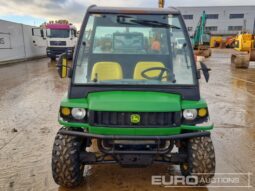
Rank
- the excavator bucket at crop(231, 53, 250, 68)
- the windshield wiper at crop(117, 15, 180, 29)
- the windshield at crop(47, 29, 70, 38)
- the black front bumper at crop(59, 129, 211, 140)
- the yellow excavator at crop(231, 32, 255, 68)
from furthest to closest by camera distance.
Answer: the windshield at crop(47, 29, 70, 38) → the yellow excavator at crop(231, 32, 255, 68) → the excavator bucket at crop(231, 53, 250, 68) → the windshield wiper at crop(117, 15, 180, 29) → the black front bumper at crop(59, 129, 211, 140)

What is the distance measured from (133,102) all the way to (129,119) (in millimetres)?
190

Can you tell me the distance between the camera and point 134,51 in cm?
389

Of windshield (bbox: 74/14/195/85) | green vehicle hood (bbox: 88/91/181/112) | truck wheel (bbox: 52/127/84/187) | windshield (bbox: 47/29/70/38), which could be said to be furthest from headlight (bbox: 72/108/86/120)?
windshield (bbox: 47/29/70/38)

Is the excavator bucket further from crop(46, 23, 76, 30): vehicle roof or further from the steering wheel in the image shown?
the steering wheel

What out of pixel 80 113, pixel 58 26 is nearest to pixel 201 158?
pixel 80 113

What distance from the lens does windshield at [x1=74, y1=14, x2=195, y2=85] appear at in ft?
12.0

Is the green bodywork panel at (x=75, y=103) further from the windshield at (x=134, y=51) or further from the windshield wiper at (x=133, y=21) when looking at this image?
the windshield wiper at (x=133, y=21)

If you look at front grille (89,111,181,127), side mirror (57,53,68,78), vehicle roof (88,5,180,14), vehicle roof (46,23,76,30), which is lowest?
front grille (89,111,181,127)

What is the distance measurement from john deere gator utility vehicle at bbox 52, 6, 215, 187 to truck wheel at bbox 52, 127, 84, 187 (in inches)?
0.4

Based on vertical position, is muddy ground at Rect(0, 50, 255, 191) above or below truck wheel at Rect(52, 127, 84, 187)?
below

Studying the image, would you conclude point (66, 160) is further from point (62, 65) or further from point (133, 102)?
point (62, 65)

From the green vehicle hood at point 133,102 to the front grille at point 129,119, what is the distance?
6 centimetres

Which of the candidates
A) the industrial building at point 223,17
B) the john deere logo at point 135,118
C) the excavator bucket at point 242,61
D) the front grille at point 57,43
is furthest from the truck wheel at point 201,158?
the industrial building at point 223,17

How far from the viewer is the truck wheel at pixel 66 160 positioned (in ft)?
10.9
